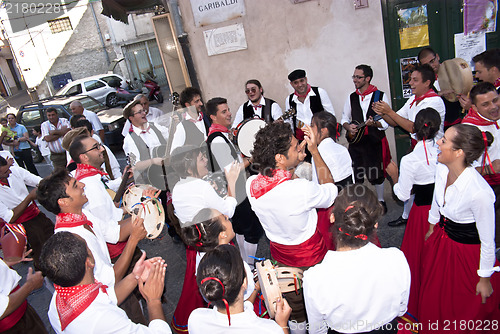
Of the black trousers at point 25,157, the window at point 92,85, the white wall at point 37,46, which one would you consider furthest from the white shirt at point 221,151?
the white wall at point 37,46

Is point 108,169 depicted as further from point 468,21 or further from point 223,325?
point 468,21

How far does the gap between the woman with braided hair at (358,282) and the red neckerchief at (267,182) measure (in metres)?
A: 0.67

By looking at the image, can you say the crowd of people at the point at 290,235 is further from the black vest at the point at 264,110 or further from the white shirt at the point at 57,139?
the white shirt at the point at 57,139

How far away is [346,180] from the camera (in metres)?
3.56

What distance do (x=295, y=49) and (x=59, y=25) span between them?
22499 millimetres

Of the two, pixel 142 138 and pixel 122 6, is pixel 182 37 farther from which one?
pixel 142 138

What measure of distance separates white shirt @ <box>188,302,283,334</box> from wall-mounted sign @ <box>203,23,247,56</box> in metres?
4.89

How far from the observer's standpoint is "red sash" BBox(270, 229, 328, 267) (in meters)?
2.82

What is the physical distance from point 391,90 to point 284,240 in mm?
3671

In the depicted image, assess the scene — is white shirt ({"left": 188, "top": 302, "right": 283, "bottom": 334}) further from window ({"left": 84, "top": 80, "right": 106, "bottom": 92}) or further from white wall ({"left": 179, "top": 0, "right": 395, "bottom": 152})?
window ({"left": 84, "top": 80, "right": 106, "bottom": 92})

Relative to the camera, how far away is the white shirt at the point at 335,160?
3.49 metres

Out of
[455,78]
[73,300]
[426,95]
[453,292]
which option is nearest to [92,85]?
[426,95]

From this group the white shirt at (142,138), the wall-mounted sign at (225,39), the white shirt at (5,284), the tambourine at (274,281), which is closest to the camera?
the tambourine at (274,281)

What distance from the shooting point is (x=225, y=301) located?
1851 millimetres
